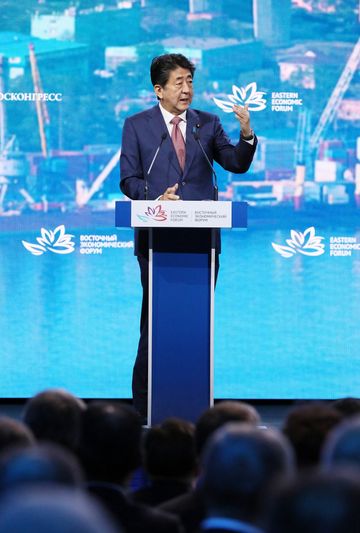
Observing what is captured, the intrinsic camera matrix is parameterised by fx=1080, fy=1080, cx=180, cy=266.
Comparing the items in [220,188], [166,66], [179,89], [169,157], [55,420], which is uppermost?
[166,66]

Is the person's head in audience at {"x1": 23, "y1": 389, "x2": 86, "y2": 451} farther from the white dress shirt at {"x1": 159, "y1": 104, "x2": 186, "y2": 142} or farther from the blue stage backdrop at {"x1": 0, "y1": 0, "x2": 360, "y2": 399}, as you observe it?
the blue stage backdrop at {"x1": 0, "y1": 0, "x2": 360, "y2": 399}

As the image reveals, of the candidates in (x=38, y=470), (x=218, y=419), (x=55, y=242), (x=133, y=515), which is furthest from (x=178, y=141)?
(x=38, y=470)

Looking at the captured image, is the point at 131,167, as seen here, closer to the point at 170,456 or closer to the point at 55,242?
the point at 55,242

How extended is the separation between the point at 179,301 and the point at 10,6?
2767 mm

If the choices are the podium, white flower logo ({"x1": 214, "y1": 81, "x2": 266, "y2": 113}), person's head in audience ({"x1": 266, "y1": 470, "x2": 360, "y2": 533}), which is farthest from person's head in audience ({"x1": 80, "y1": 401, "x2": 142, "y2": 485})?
white flower logo ({"x1": 214, "y1": 81, "x2": 266, "y2": 113})

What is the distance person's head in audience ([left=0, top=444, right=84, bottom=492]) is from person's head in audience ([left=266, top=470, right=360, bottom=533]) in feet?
1.23

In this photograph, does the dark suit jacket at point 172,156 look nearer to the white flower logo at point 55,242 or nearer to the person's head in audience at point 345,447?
the white flower logo at point 55,242

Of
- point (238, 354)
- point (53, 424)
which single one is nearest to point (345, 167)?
point (238, 354)

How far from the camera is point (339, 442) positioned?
2.01 m

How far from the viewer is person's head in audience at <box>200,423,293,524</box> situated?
1839mm

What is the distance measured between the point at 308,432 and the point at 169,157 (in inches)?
101

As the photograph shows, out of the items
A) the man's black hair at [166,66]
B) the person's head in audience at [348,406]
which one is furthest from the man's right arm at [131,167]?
the person's head in audience at [348,406]

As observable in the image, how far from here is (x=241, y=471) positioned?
6.04ft

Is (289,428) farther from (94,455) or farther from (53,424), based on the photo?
(53,424)
